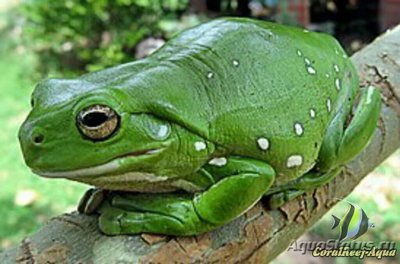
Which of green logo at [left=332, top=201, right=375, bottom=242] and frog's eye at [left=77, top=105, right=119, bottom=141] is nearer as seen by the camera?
frog's eye at [left=77, top=105, right=119, bottom=141]

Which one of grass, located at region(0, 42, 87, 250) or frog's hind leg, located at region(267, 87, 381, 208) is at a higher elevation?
frog's hind leg, located at region(267, 87, 381, 208)

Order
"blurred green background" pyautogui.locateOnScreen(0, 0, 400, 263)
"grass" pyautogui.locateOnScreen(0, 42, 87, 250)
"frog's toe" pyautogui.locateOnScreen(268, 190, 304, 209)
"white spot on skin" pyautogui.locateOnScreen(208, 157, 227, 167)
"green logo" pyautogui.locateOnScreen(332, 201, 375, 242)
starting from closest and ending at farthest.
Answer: "white spot on skin" pyautogui.locateOnScreen(208, 157, 227, 167) < "frog's toe" pyautogui.locateOnScreen(268, 190, 304, 209) < "green logo" pyautogui.locateOnScreen(332, 201, 375, 242) < "grass" pyautogui.locateOnScreen(0, 42, 87, 250) < "blurred green background" pyautogui.locateOnScreen(0, 0, 400, 263)

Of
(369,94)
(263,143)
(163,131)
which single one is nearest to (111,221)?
(163,131)

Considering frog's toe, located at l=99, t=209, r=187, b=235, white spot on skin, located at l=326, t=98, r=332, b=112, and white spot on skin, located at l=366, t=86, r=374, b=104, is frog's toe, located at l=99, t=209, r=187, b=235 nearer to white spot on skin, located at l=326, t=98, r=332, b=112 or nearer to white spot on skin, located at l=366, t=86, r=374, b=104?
white spot on skin, located at l=326, t=98, r=332, b=112

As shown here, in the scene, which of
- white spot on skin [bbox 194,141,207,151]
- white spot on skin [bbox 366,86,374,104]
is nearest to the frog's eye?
white spot on skin [bbox 194,141,207,151]

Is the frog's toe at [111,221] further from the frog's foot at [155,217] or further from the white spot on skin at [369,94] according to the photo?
the white spot on skin at [369,94]

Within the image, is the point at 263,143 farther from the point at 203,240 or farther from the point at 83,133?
the point at 83,133

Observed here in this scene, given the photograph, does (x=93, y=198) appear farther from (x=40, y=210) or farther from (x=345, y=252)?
(x=40, y=210)


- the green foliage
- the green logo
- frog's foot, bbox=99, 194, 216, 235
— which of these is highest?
frog's foot, bbox=99, 194, 216, 235
